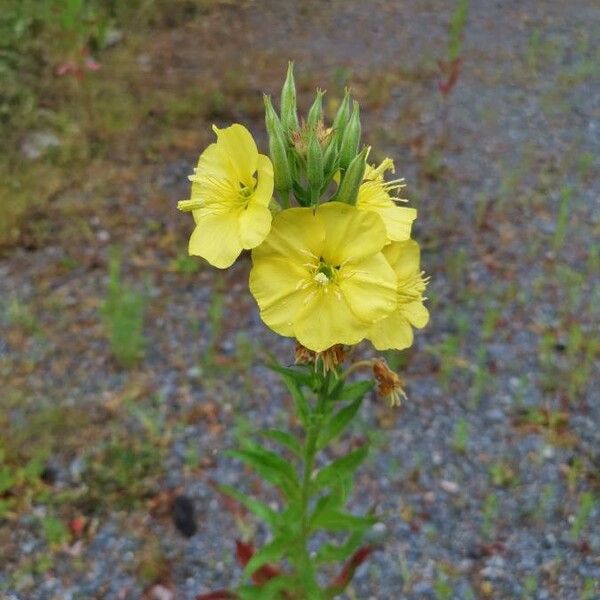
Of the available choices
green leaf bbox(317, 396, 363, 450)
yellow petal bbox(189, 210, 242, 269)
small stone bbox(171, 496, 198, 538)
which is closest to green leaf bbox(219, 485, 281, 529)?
green leaf bbox(317, 396, 363, 450)

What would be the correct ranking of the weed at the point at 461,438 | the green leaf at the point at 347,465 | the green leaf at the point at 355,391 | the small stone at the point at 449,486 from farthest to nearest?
the weed at the point at 461,438, the small stone at the point at 449,486, the green leaf at the point at 347,465, the green leaf at the point at 355,391

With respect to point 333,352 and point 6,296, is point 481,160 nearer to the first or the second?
point 6,296

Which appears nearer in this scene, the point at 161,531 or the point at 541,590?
the point at 541,590

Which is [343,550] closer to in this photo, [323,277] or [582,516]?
[323,277]

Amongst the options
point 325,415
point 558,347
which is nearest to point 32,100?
point 558,347

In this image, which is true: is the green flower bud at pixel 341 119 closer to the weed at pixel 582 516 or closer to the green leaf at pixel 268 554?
the green leaf at pixel 268 554

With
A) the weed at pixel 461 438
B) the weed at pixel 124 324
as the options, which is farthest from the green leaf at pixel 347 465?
the weed at pixel 124 324
